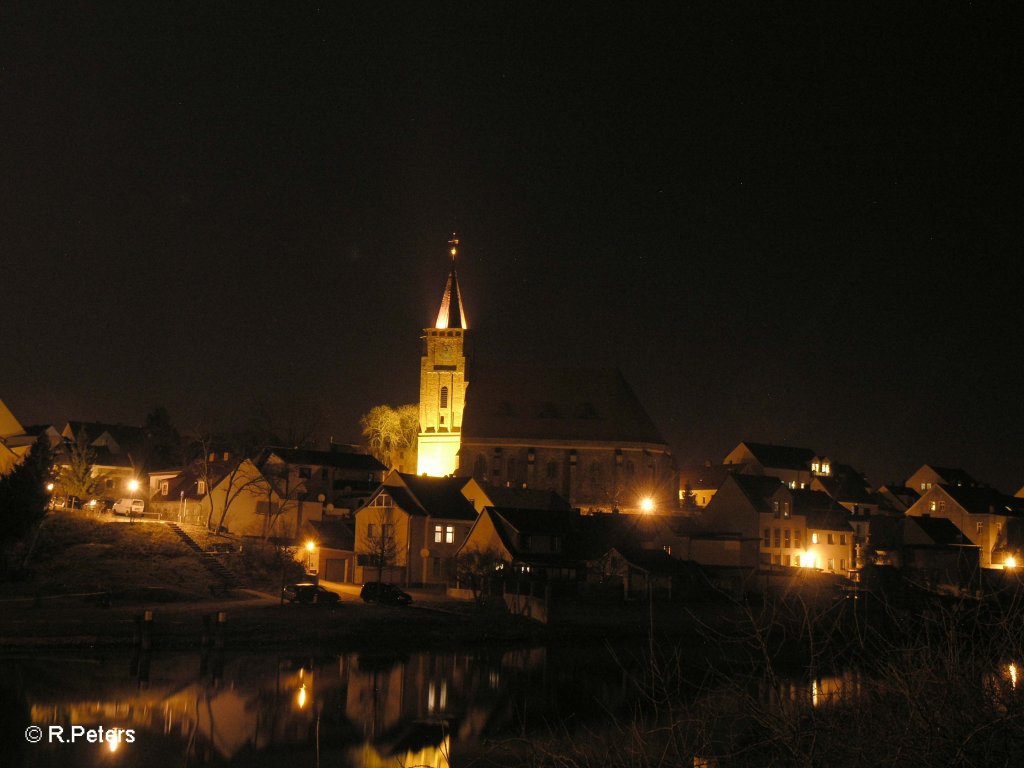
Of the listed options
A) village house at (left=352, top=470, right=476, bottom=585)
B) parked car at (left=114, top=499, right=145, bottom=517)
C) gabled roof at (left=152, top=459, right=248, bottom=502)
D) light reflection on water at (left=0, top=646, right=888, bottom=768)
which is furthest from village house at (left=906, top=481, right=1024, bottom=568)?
parked car at (left=114, top=499, right=145, bottom=517)

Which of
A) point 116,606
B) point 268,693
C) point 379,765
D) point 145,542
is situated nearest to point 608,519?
point 145,542

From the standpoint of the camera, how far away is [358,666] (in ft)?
130

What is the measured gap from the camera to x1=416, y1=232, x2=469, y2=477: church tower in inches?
4097

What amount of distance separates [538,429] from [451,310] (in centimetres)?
1751

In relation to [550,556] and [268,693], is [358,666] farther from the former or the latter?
[550,556]

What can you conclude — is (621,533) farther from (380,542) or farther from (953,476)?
(953,476)

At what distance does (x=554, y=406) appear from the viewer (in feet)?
346

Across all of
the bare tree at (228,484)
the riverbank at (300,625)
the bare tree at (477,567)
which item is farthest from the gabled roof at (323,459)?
the riverbank at (300,625)

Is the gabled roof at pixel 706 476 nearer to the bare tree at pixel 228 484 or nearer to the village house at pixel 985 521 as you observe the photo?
the village house at pixel 985 521

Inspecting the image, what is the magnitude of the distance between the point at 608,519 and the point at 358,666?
31.4m

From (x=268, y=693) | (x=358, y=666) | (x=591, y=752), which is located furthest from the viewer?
(x=358, y=666)

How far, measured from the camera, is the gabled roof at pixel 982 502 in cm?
9388

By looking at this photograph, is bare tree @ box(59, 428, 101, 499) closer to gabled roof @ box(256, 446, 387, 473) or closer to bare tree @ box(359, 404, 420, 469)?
gabled roof @ box(256, 446, 387, 473)

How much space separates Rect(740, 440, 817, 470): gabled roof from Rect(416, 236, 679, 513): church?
15625 mm
